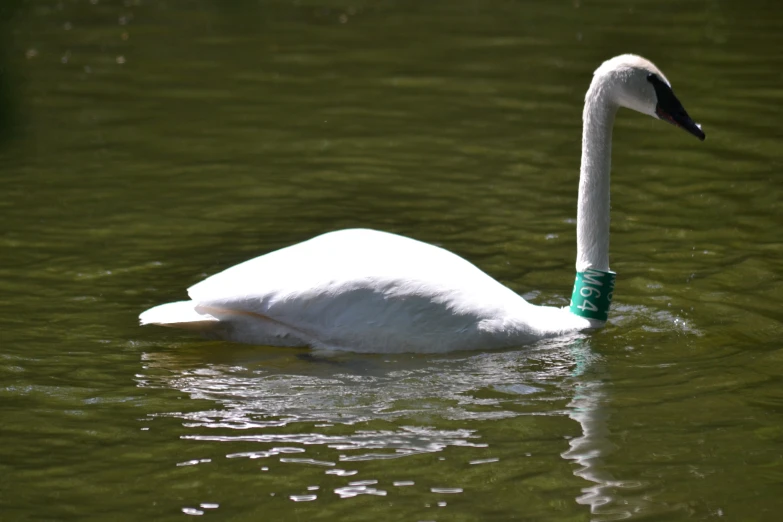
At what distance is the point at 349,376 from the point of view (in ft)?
18.7

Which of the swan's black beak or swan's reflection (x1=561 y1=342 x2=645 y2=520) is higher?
the swan's black beak

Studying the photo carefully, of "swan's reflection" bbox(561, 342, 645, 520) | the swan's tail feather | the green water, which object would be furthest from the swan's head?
the swan's tail feather

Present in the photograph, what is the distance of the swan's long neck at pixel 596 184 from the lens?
620 centimetres

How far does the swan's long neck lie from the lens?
6.20m

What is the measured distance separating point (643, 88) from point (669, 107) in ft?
0.58

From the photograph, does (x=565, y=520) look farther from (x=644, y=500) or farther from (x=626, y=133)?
(x=626, y=133)

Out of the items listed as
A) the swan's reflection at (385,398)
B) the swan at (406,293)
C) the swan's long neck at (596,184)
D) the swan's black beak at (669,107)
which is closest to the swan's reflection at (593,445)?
the swan's reflection at (385,398)

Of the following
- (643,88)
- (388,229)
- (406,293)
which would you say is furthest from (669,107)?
(388,229)

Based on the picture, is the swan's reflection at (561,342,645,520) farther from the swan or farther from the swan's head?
the swan's head

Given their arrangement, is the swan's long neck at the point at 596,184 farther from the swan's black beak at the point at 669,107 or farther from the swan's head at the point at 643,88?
the swan's black beak at the point at 669,107

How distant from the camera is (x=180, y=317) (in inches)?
233

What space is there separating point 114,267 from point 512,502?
Result: 3984 mm

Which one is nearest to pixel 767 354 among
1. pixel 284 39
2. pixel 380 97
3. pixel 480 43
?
pixel 380 97

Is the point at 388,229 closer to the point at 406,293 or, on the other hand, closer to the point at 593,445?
the point at 406,293
